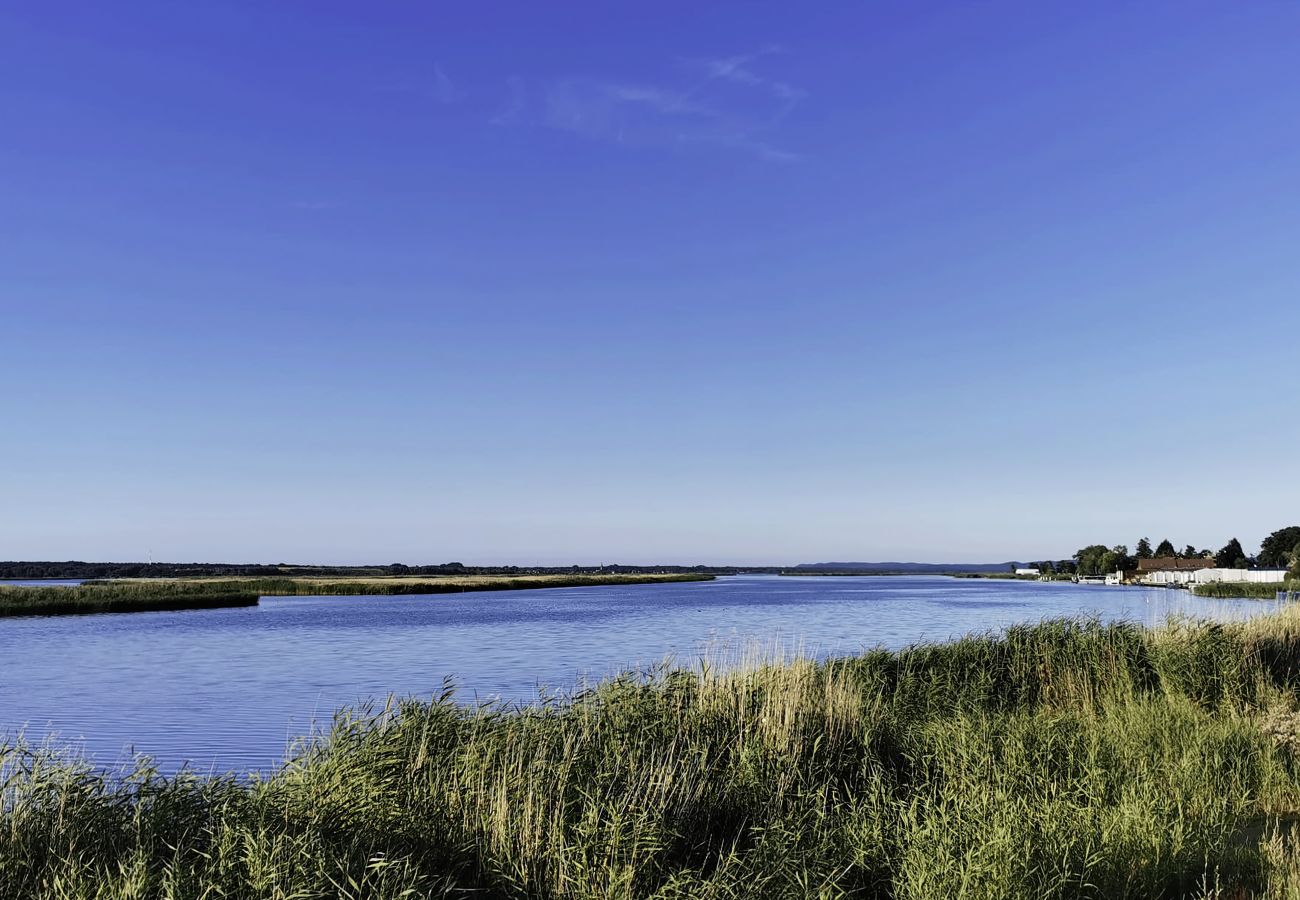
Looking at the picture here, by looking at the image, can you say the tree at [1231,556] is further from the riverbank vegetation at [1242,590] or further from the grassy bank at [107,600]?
the grassy bank at [107,600]

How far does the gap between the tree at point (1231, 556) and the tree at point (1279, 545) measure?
14.6ft

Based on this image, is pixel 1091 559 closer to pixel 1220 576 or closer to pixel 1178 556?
pixel 1178 556

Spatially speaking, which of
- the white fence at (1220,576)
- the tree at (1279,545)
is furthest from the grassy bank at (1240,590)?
the tree at (1279,545)

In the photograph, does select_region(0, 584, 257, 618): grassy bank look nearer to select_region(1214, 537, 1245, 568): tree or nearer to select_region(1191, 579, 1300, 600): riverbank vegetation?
select_region(1191, 579, 1300, 600): riverbank vegetation

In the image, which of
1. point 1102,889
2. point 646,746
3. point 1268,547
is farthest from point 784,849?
point 1268,547

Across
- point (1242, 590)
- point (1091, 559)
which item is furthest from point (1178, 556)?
point (1242, 590)

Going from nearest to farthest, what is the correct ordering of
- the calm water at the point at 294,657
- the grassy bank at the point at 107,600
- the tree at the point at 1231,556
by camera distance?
the calm water at the point at 294,657
the grassy bank at the point at 107,600
the tree at the point at 1231,556

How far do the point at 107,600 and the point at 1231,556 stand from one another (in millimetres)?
136532

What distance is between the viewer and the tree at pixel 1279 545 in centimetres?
13162

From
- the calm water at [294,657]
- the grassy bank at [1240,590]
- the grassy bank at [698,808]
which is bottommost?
the grassy bank at [1240,590]

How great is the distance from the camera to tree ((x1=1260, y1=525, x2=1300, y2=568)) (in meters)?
132

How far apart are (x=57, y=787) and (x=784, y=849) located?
19.6ft

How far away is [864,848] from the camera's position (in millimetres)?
7793

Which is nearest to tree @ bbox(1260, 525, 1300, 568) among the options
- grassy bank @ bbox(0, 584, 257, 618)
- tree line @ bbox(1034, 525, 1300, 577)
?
tree line @ bbox(1034, 525, 1300, 577)
